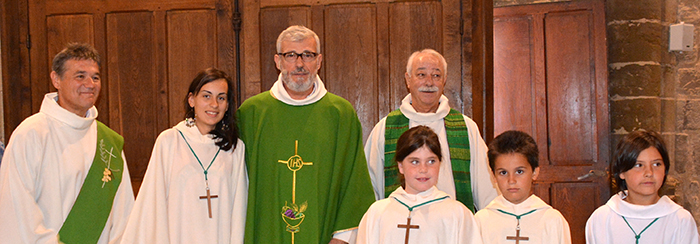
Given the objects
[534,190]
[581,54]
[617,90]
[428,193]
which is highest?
[581,54]

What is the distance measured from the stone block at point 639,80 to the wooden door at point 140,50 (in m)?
3.52

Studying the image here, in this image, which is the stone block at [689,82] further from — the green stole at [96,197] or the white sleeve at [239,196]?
the green stole at [96,197]

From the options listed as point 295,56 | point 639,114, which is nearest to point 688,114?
point 639,114

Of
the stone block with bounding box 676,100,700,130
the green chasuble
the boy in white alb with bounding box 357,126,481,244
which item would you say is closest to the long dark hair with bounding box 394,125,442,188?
the boy in white alb with bounding box 357,126,481,244

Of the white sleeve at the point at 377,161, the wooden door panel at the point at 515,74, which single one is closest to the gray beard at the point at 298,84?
the white sleeve at the point at 377,161

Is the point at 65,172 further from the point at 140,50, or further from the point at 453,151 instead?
the point at 453,151

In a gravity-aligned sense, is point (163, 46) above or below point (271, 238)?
above

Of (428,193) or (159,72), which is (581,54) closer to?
(428,193)

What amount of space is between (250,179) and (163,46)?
83.3 inches

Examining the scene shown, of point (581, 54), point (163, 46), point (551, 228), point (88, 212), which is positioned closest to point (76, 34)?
point (163, 46)

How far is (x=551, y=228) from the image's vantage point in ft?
8.89

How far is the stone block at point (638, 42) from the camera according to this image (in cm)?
527

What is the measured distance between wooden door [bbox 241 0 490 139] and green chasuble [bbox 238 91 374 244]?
48.1 inches

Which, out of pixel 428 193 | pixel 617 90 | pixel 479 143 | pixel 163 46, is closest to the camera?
pixel 428 193
